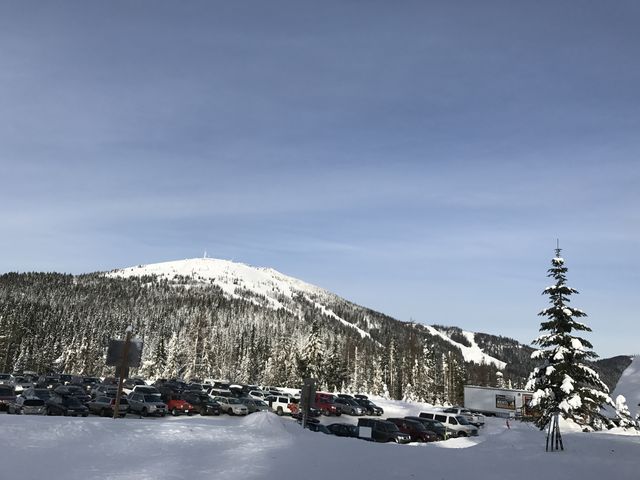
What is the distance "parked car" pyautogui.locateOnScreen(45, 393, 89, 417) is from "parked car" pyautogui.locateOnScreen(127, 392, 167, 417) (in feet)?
13.5

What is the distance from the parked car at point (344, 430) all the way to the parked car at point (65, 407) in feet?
53.0

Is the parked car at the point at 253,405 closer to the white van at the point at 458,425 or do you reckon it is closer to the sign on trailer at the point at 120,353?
the white van at the point at 458,425

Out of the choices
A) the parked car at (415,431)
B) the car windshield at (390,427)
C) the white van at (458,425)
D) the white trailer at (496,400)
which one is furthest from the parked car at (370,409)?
the car windshield at (390,427)

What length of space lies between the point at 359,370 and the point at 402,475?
12491 cm

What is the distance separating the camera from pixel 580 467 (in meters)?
17.3

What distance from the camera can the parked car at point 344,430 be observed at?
3200cm

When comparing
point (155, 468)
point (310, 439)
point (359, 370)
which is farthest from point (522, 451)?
point (359, 370)

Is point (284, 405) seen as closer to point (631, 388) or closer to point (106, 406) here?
point (106, 406)

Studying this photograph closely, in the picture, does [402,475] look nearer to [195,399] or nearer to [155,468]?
[155,468]

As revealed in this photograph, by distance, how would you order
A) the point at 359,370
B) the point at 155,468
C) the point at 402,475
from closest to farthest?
the point at 155,468 → the point at 402,475 → the point at 359,370

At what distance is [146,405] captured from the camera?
114 feet

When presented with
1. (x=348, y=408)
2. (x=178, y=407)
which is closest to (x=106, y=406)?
(x=178, y=407)

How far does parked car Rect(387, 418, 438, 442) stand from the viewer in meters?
35.2

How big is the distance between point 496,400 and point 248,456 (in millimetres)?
61269
